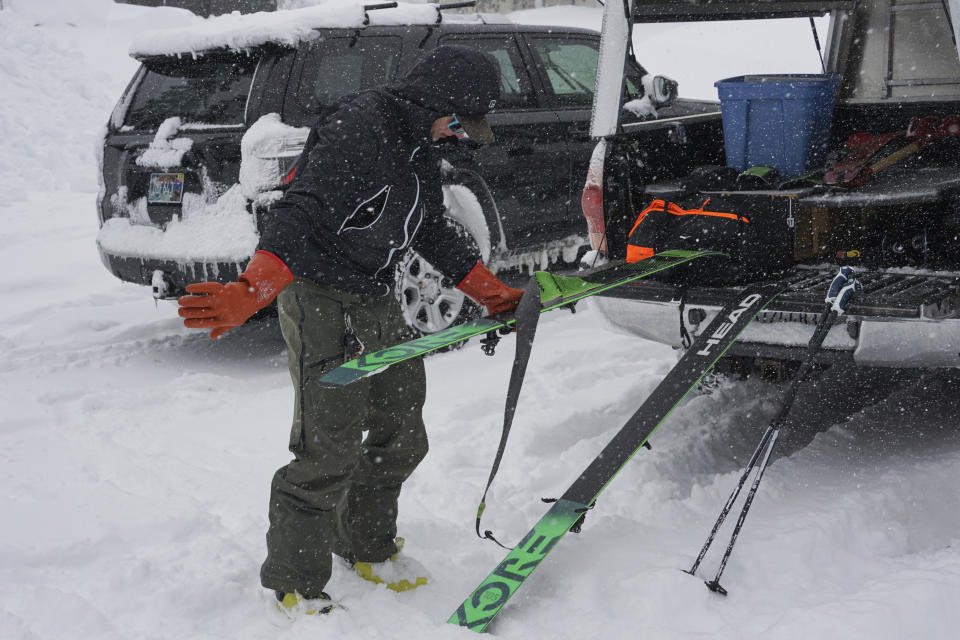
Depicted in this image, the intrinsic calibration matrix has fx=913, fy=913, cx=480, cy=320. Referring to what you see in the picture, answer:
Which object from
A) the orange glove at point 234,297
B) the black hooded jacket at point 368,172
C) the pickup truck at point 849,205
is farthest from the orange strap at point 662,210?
the orange glove at point 234,297

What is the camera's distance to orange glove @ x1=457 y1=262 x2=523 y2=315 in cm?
310

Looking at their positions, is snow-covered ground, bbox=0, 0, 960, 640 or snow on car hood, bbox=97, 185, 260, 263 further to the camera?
snow on car hood, bbox=97, 185, 260, 263

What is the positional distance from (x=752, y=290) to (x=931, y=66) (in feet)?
10.5

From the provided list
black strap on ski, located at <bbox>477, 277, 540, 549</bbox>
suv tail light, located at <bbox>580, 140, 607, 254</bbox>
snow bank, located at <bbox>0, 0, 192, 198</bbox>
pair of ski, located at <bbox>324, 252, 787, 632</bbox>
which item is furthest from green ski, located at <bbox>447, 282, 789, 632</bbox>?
snow bank, located at <bbox>0, 0, 192, 198</bbox>

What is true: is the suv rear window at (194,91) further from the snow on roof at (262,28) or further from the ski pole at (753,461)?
the ski pole at (753,461)

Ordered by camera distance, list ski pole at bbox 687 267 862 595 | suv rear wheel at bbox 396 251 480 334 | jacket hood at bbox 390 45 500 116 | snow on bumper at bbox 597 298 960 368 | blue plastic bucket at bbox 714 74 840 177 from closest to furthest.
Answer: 1. jacket hood at bbox 390 45 500 116
2. ski pole at bbox 687 267 862 595
3. snow on bumper at bbox 597 298 960 368
4. blue plastic bucket at bbox 714 74 840 177
5. suv rear wheel at bbox 396 251 480 334

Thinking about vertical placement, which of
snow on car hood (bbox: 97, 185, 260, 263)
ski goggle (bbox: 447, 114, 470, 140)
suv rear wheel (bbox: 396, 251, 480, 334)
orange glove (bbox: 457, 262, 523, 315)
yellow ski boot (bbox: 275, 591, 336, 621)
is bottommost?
yellow ski boot (bbox: 275, 591, 336, 621)

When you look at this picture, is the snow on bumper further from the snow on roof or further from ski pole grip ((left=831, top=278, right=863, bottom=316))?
the snow on roof

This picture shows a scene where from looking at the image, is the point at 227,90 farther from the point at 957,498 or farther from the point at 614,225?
the point at 957,498

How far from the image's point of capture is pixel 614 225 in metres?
4.21

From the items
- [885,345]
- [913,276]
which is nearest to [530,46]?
[913,276]

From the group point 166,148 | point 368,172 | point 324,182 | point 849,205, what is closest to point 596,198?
point 849,205

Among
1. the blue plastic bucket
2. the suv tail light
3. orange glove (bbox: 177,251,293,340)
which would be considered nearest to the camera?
orange glove (bbox: 177,251,293,340)

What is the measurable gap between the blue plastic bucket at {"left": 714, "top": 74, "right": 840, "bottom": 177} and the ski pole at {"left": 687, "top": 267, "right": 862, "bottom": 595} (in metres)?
1.74
